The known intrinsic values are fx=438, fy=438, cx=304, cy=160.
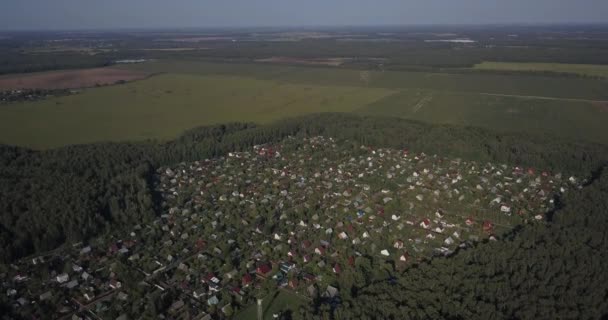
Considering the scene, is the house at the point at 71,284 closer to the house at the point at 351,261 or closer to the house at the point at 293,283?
the house at the point at 293,283

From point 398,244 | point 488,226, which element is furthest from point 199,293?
point 488,226

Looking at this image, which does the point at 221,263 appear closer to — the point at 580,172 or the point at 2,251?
the point at 2,251

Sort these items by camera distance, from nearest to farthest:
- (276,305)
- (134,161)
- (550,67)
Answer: (276,305)
(134,161)
(550,67)

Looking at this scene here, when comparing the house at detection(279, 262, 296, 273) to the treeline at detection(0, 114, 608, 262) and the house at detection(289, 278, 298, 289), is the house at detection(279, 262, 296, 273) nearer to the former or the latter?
the house at detection(289, 278, 298, 289)

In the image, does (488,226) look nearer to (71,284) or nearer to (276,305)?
(276,305)

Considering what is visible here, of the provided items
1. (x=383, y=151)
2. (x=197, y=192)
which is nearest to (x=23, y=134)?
(x=197, y=192)
